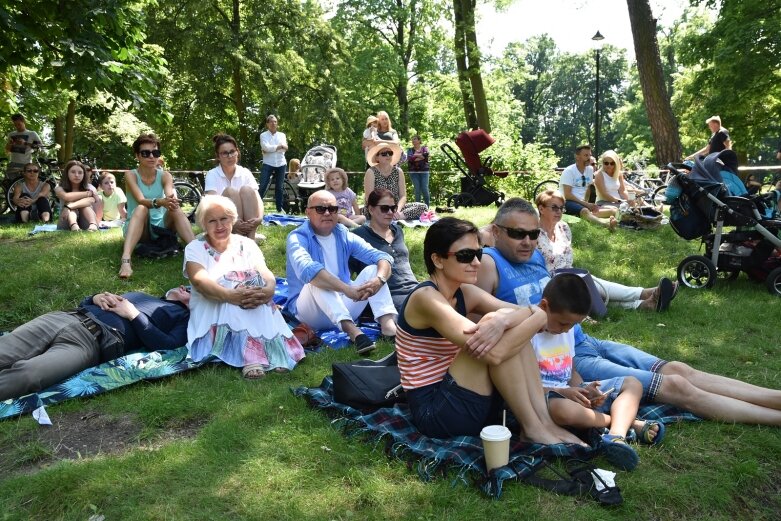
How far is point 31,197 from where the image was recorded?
409 inches

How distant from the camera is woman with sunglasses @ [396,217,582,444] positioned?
296cm

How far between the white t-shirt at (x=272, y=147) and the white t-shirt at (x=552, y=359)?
359 inches

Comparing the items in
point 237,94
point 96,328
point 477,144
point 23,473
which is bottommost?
point 23,473

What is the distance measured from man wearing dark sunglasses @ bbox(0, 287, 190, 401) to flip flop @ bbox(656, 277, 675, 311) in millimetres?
4310

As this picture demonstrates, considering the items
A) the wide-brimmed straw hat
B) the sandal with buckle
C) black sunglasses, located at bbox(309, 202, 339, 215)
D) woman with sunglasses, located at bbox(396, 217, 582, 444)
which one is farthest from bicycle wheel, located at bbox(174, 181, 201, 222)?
woman with sunglasses, located at bbox(396, 217, 582, 444)

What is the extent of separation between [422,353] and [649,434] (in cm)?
126

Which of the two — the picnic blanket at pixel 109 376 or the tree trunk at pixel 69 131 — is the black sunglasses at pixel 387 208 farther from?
the tree trunk at pixel 69 131

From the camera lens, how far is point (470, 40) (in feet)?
63.0

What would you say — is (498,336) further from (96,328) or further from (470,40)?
(470,40)

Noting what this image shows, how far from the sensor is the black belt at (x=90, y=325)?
438 centimetres

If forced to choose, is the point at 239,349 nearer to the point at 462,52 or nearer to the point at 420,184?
the point at 420,184

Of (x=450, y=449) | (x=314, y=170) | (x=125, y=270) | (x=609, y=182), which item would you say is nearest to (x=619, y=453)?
(x=450, y=449)

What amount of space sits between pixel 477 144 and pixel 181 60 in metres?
13.0

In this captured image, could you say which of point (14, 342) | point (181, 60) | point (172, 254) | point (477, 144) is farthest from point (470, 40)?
point (14, 342)
